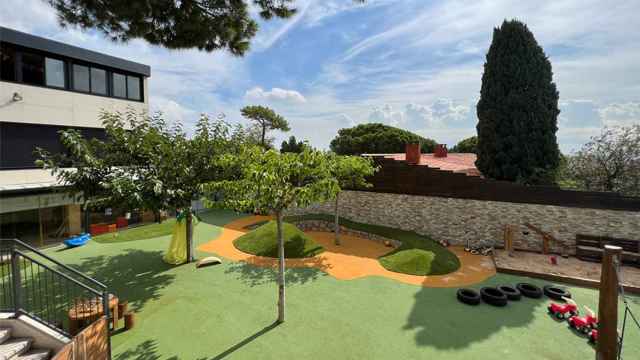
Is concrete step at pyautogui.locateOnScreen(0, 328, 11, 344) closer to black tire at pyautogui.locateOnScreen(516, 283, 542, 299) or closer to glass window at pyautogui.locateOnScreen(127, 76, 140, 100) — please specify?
black tire at pyautogui.locateOnScreen(516, 283, 542, 299)

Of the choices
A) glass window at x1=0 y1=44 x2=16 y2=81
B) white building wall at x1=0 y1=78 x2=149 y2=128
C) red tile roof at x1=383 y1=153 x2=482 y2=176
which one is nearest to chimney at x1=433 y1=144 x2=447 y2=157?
red tile roof at x1=383 y1=153 x2=482 y2=176

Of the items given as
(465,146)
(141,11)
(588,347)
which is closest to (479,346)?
(588,347)

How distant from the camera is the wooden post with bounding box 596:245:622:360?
479cm

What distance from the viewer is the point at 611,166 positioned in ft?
52.1

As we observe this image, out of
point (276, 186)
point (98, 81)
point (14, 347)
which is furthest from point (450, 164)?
point (98, 81)

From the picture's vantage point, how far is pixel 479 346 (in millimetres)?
7098

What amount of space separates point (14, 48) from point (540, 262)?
26.2 m

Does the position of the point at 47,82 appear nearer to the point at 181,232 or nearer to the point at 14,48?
the point at 14,48

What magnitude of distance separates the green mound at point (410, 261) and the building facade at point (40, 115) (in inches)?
616

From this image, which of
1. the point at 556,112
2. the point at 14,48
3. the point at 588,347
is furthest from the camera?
the point at 556,112

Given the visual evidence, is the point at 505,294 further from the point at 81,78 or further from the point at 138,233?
the point at 81,78

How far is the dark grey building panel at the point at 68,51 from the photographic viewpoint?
13.7m

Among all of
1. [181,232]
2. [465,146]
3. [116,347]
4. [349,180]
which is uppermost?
[465,146]

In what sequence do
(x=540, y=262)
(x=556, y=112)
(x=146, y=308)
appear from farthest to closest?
(x=556, y=112) < (x=540, y=262) < (x=146, y=308)
